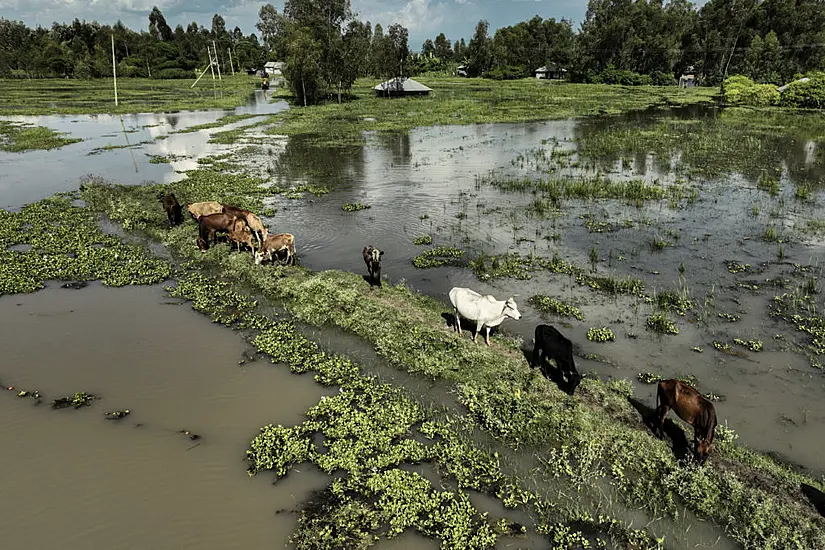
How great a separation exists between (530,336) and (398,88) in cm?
6624

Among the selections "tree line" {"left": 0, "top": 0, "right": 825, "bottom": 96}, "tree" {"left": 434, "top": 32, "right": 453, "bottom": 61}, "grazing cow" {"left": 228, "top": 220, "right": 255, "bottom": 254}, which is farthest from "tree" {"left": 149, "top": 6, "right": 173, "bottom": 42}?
"grazing cow" {"left": 228, "top": 220, "right": 255, "bottom": 254}

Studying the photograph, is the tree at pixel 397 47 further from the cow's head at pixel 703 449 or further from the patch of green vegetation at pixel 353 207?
the cow's head at pixel 703 449

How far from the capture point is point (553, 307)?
12930mm

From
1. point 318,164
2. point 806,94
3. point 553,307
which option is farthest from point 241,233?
point 806,94

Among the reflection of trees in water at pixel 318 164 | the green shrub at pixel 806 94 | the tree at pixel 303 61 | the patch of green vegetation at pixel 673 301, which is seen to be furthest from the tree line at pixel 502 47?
the patch of green vegetation at pixel 673 301

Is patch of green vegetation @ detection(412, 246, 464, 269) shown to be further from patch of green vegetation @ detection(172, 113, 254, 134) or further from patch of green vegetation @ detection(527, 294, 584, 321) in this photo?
patch of green vegetation @ detection(172, 113, 254, 134)

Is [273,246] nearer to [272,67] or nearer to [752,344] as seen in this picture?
[752,344]

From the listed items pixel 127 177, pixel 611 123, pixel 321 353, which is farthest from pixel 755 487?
pixel 611 123

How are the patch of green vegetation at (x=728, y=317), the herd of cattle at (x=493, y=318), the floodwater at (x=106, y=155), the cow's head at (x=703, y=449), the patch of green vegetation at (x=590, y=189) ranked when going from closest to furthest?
the cow's head at (x=703, y=449) → the herd of cattle at (x=493, y=318) → the patch of green vegetation at (x=728, y=317) → the patch of green vegetation at (x=590, y=189) → the floodwater at (x=106, y=155)

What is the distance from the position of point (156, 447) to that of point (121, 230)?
13321 millimetres

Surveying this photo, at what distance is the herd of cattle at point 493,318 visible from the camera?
25.3 ft

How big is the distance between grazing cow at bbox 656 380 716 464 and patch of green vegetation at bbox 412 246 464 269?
28.1 ft

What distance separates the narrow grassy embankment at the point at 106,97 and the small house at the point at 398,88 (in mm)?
20868

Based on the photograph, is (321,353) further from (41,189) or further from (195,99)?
(195,99)
